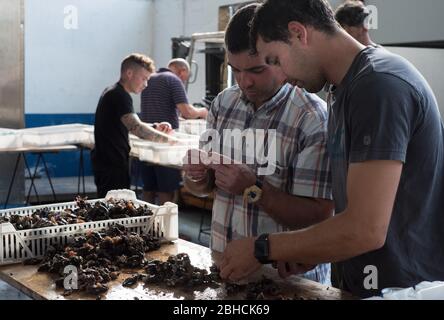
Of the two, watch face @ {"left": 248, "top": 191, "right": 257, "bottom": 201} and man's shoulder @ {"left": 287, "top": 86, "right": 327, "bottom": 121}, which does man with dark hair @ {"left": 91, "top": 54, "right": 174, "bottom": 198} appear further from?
watch face @ {"left": 248, "top": 191, "right": 257, "bottom": 201}

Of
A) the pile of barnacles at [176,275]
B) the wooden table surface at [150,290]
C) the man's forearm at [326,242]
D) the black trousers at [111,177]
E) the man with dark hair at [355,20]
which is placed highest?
the man with dark hair at [355,20]

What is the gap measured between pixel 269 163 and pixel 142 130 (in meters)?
3.19

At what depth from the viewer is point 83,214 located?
2574 millimetres

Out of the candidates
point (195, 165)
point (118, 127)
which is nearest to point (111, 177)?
point (118, 127)

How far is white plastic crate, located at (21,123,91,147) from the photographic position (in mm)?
6305

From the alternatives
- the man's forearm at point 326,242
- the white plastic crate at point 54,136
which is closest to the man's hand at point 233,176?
the man's forearm at point 326,242

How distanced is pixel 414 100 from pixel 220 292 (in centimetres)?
81

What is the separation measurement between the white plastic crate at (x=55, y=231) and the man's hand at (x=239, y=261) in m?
0.63

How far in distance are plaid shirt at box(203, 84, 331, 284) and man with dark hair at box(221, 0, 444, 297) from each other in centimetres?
31

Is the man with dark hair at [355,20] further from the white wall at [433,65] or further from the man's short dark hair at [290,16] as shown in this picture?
the white wall at [433,65]

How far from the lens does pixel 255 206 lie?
2.26 m

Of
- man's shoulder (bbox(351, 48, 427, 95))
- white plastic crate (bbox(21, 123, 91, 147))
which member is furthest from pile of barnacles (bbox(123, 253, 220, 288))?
white plastic crate (bbox(21, 123, 91, 147))

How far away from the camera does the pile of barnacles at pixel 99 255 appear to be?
1.98 m
